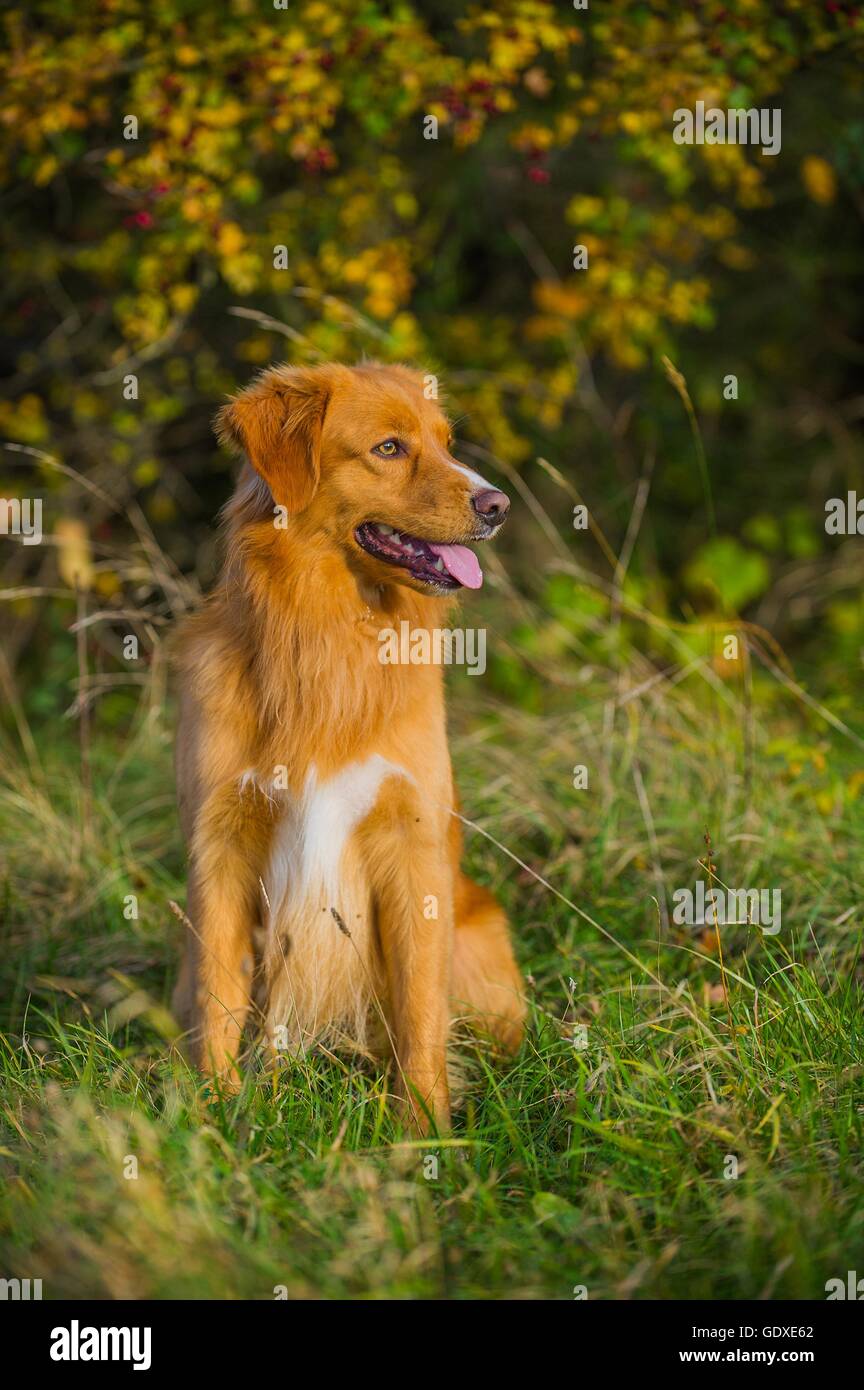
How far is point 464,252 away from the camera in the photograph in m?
8.48

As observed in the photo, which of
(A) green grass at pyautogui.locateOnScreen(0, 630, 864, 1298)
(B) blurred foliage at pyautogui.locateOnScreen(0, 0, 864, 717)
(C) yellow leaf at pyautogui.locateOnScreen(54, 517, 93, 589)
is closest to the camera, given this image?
(A) green grass at pyautogui.locateOnScreen(0, 630, 864, 1298)

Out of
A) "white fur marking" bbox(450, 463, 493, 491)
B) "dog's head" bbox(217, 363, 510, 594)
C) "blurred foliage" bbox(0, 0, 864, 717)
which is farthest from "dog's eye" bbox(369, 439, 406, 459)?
"blurred foliage" bbox(0, 0, 864, 717)

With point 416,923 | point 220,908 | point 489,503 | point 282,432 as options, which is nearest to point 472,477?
point 489,503

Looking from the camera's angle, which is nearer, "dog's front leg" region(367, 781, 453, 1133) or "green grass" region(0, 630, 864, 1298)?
"green grass" region(0, 630, 864, 1298)

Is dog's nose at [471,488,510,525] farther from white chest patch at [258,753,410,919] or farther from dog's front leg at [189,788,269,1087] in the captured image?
dog's front leg at [189,788,269,1087]

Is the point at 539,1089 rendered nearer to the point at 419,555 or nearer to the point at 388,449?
the point at 419,555

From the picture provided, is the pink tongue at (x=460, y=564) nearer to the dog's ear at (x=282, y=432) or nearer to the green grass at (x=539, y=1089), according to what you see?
the dog's ear at (x=282, y=432)

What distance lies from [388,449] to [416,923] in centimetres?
119

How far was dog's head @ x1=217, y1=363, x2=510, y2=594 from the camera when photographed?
3205 millimetres

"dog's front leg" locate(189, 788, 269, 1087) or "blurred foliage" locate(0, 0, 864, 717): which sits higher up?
"blurred foliage" locate(0, 0, 864, 717)

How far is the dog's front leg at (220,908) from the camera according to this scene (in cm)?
320

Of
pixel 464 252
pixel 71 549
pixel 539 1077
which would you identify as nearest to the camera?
pixel 539 1077

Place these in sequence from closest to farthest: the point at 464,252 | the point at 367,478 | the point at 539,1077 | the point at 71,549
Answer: the point at 539,1077 < the point at 367,478 < the point at 71,549 < the point at 464,252

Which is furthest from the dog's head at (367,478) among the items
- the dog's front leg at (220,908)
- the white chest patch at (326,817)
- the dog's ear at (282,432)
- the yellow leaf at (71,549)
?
the yellow leaf at (71,549)
